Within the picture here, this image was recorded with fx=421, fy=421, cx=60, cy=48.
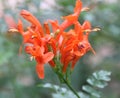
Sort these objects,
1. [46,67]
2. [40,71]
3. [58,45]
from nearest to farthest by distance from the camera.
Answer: [40,71]
[58,45]
[46,67]

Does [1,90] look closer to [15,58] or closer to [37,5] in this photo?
[15,58]

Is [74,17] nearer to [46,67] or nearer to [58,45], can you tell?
[58,45]

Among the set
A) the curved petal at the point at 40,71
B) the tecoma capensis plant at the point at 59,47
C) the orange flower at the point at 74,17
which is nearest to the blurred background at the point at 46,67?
the orange flower at the point at 74,17

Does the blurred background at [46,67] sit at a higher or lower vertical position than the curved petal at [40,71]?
higher

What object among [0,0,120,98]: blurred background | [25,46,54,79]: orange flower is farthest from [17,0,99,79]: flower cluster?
[0,0,120,98]: blurred background

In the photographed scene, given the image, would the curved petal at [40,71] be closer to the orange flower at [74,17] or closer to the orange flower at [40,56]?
the orange flower at [40,56]

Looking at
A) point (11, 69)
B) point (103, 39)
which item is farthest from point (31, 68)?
point (103, 39)

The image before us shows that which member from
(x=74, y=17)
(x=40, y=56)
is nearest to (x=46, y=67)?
(x=74, y=17)

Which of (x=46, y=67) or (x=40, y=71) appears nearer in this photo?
(x=40, y=71)

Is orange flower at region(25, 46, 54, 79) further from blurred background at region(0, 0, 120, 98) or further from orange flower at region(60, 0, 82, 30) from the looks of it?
blurred background at region(0, 0, 120, 98)
